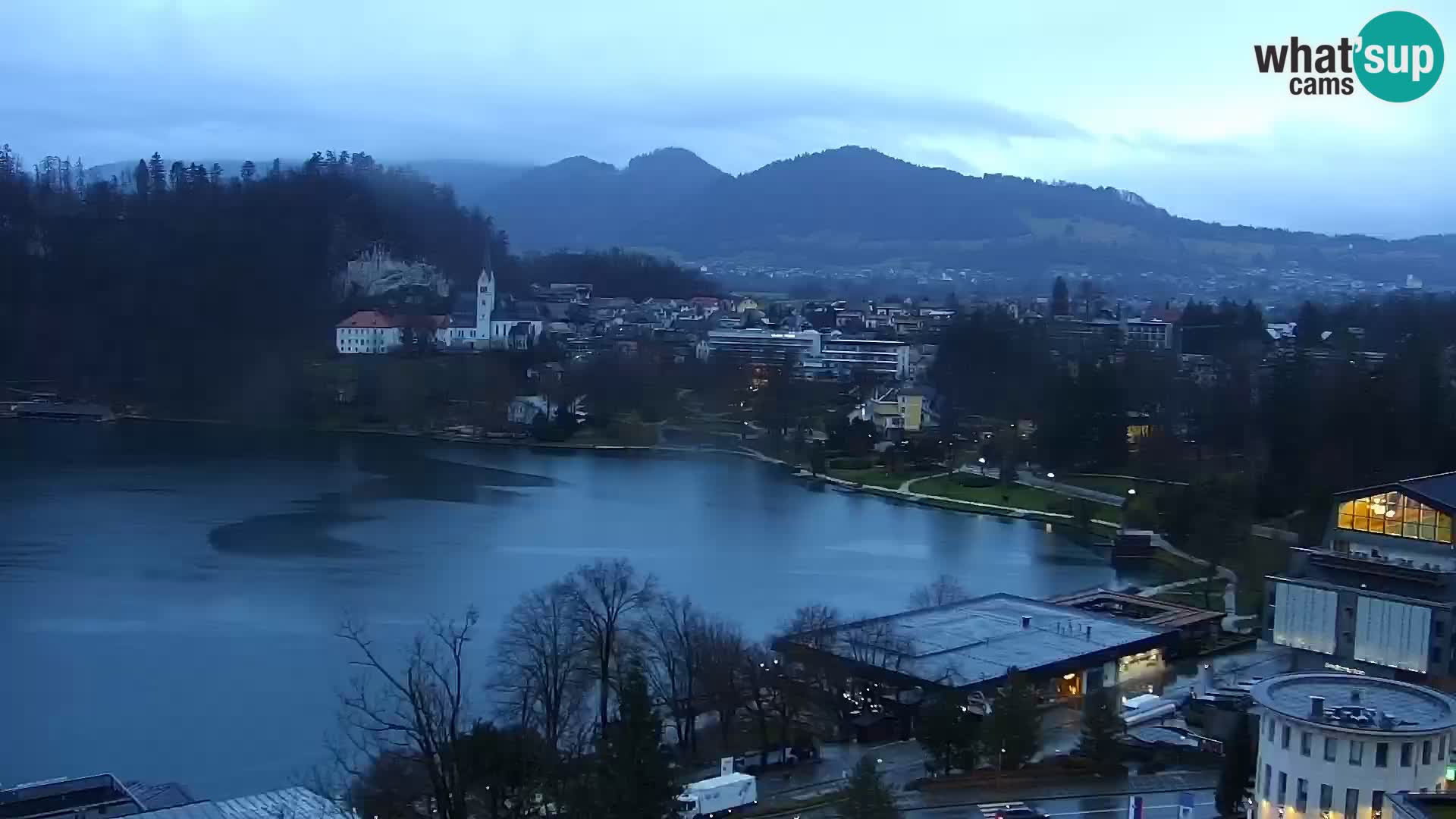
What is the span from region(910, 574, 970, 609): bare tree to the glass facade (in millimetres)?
1675

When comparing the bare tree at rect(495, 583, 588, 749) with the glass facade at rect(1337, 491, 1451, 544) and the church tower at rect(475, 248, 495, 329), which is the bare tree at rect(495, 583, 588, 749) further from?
the church tower at rect(475, 248, 495, 329)

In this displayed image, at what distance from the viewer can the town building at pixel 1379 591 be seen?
4.67m

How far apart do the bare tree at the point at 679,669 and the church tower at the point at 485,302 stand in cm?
1368

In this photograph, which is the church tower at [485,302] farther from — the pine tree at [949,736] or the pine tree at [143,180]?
the pine tree at [949,736]

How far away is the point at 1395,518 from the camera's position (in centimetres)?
497

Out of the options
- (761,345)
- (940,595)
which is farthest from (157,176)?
(940,595)

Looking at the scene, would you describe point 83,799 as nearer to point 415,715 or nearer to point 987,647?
point 415,715

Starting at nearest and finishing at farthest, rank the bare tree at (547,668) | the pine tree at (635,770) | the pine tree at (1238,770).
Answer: the pine tree at (635,770) → the pine tree at (1238,770) → the bare tree at (547,668)

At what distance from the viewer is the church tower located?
59.9 feet

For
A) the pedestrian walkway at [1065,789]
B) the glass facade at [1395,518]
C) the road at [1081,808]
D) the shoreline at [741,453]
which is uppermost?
the glass facade at [1395,518]

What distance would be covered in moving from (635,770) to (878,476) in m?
8.61

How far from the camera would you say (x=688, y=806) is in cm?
342

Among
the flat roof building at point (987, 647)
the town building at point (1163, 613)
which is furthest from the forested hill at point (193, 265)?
the flat roof building at point (987, 647)

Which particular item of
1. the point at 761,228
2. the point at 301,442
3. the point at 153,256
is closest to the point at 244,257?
the point at 153,256
